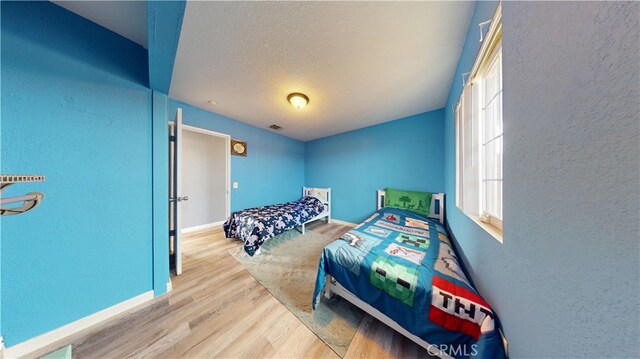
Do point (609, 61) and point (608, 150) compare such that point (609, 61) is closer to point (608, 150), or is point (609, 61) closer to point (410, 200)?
point (608, 150)

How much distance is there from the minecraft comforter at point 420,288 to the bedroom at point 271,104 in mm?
119

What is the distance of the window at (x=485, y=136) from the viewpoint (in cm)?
97

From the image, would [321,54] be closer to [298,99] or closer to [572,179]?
[298,99]

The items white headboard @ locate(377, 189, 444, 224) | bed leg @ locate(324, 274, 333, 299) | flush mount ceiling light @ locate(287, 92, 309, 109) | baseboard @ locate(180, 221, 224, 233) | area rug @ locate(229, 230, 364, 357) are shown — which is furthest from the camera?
baseboard @ locate(180, 221, 224, 233)

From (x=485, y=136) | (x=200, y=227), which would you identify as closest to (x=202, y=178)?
(x=200, y=227)

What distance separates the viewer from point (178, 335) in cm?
121

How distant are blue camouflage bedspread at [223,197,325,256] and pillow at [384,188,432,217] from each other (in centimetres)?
141

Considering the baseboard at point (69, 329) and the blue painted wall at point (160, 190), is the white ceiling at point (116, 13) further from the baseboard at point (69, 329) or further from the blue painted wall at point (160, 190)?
the baseboard at point (69, 329)

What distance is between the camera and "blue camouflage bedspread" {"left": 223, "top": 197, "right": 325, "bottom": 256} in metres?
2.27

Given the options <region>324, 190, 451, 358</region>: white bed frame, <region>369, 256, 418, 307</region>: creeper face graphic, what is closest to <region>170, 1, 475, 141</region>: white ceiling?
<region>324, 190, 451, 358</region>: white bed frame

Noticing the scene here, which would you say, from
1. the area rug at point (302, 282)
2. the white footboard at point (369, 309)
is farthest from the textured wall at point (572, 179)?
the area rug at point (302, 282)

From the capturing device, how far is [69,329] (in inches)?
47.1

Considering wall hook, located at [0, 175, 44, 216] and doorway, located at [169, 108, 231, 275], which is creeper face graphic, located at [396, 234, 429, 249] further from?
doorway, located at [169, 108, 231, 275]

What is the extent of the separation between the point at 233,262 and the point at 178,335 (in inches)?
38.0
